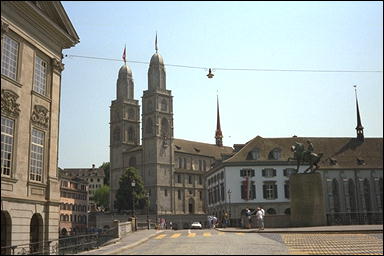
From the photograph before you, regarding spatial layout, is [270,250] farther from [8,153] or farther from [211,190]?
[211,190]

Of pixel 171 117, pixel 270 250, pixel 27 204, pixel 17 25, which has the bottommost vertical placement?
pixel 270 250

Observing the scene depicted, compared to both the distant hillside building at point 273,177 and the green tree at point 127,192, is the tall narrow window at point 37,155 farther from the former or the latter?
the green tree at point 127,192

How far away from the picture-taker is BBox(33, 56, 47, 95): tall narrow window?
2691cm

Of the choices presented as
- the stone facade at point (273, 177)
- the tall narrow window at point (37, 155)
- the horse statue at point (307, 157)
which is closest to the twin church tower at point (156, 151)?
the stone facade at point (273, 177)

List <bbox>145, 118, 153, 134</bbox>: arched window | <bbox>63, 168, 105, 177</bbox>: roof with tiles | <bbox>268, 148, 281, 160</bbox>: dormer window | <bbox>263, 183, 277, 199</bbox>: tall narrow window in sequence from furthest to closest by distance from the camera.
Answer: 1. <bbox>63, 168, 105, 177</bbox>: roof with tiles
2. <bbox>145, 118, 153, 134</bbox>: arched window
3. <bbox>268, 148, 281, 160</bbox>: dormer window
4. <bbox>263, 183, 277, 199</bbox>: tall narrow window

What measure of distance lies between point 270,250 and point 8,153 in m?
13.9

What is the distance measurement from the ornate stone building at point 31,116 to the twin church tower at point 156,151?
270 ft

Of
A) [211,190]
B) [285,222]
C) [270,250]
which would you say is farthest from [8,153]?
[211,190]

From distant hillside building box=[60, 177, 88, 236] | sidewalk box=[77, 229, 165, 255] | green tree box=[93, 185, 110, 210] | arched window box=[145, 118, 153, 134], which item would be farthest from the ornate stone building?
green tree box=[93, 185, 110, 210]

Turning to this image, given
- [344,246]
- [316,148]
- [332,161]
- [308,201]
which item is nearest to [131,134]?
[316,148]

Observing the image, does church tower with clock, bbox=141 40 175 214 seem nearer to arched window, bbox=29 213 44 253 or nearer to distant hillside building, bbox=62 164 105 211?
distant hillside building, bbox=62 164 105 211

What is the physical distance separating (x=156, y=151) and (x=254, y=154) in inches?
1579

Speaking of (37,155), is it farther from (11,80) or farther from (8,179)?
(11,80)

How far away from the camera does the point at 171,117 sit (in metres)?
120
